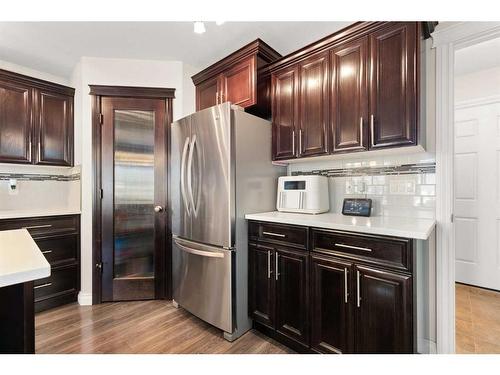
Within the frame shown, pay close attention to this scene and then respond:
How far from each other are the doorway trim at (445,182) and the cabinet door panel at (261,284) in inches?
43.4

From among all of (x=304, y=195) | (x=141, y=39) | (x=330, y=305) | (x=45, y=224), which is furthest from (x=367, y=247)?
(x=45, y=224)

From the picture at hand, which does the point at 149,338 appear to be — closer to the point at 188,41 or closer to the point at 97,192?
the point at 97,192

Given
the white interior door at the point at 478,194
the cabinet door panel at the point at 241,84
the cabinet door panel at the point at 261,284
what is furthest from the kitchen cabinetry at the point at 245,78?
the white interior door at the point at 478,194

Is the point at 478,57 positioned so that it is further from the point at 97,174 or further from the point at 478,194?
the point at 97,174

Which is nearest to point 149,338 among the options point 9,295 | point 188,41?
point 9,295

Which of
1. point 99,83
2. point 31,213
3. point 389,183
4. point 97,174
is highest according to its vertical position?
point 99,83

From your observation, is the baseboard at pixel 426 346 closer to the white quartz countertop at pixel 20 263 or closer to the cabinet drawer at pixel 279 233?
the cabinet drawer at pixel 279 233

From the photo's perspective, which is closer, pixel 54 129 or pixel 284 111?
pixel 284 111

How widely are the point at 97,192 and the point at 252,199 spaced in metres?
1.63

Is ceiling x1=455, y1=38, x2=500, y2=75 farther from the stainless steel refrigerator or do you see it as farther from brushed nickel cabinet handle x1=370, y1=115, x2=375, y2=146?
the stainless steel refrigerator

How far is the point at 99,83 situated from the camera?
2.55 meters

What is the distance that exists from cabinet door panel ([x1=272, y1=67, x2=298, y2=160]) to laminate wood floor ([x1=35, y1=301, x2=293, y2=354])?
1499 millimetres

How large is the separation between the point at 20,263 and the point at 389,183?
2094 mm
